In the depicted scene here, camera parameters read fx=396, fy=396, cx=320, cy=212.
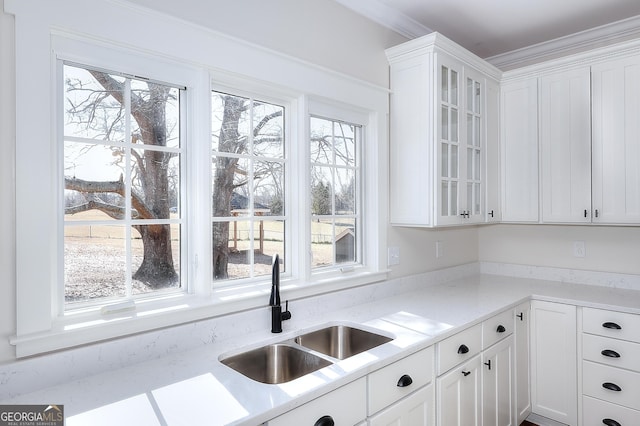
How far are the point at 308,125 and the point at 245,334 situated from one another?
1.08m

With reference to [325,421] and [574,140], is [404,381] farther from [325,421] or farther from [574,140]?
[574,140]

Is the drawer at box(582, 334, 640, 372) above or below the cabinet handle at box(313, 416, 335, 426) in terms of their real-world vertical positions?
below

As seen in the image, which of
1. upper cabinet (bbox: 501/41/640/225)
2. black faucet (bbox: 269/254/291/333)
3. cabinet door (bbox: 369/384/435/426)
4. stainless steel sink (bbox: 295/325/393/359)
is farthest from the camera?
upper cabinet (bbox: 501/41/640/225)

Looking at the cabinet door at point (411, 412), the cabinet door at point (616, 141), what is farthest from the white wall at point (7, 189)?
the cabinet door at point (616, 141)

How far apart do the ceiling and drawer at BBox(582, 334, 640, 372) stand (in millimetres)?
2027

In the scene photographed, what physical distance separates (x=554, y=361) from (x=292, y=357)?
5.90ft

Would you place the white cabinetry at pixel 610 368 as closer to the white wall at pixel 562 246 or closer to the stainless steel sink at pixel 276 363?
the white wall at pixel 562 246

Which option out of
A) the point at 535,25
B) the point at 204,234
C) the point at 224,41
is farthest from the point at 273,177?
the point at 535,25

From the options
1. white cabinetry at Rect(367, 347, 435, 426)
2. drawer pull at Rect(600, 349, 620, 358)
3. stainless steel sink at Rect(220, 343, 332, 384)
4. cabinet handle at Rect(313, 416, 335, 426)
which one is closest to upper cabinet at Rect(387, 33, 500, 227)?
white cabinetry at Rect(367, 347, 435, 426)

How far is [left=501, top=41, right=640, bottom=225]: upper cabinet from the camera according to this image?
2467 mm

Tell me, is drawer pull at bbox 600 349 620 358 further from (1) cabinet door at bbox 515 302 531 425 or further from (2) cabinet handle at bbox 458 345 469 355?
(2) cabinet handle at bbox 458 345 469 355

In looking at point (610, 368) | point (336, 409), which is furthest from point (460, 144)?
point (336, 409)

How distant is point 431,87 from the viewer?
2340 mm

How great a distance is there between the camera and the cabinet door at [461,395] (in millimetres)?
1816
